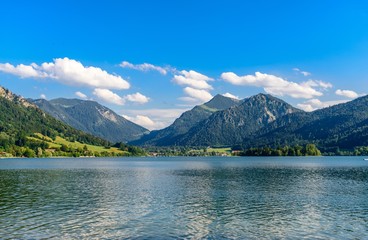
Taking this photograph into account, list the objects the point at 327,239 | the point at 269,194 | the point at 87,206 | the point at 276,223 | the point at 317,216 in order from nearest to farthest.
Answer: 1. the point at 327,239
2. the point at 276,223
3. the point at 317,216
4. the point at 87,206
5. the point at 269,194

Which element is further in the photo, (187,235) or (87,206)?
(87,206)

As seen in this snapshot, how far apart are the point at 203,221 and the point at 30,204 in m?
30.8

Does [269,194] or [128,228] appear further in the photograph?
[269,194]

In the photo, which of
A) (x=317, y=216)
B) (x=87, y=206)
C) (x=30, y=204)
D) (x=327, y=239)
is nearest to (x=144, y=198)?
(x=87, y=206)

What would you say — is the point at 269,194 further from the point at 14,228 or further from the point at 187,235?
the point at 14,228

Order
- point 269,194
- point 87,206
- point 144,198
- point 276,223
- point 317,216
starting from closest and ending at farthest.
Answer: point 276,223 → point 317,216 → point 87,206 → point 144,198 → point 269,194

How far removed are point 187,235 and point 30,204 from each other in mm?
33129

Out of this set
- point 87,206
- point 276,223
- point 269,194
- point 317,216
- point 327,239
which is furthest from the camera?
point 269,194

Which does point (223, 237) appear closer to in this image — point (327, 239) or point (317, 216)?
point (327, 239)

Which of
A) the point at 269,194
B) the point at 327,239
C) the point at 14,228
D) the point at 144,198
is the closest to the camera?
the point at 327,239

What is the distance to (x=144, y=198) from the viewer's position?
70750 mm

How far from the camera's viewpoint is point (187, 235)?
41.0 meters

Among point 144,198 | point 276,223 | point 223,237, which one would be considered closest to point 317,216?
point 276,223

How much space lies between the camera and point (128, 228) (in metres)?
44.5
